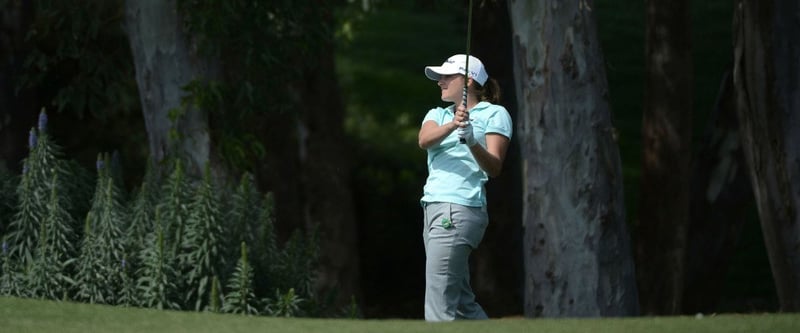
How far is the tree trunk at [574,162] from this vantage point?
10781 millimetres

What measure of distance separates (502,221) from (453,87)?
31.9 ft

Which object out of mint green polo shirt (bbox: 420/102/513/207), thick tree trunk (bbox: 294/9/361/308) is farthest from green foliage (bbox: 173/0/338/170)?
mint green polo shirt (bbox: 420/102/513/207)

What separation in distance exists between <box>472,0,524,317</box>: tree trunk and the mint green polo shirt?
8618 millimetres

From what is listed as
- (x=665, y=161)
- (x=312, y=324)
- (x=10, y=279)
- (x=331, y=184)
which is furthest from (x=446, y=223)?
(x=331, y=184)

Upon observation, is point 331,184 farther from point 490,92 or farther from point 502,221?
point 490,92

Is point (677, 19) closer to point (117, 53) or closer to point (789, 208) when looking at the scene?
point (789, 208)

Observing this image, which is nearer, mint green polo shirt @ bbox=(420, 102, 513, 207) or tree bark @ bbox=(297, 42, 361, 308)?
mint green polo shirt @ bbox=(420, 102, 513, 207)

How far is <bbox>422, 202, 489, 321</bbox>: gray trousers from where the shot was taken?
8.38 metres

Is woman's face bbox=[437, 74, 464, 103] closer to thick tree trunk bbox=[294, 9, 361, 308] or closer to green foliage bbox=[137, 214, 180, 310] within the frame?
green foliage bbox=[137, 214, 180, 310]

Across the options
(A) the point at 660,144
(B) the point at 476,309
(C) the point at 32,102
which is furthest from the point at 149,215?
(A) the point at 660,144

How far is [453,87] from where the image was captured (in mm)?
8555

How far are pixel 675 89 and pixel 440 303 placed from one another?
27.5ft

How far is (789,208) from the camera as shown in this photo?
40.7ft

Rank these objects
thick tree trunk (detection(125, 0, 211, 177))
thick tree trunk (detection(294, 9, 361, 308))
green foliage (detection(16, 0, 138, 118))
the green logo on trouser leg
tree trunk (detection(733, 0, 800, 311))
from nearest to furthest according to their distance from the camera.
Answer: the green logo on trouser leg
tree trunk (detection(733, 0, 800, 311))
thick tree trunk (detection(125, 0, 211, 177))
green foliage (detection(16, 0, 138, 118))
thick tree trunk (detection(294, 9, 361, 308))
